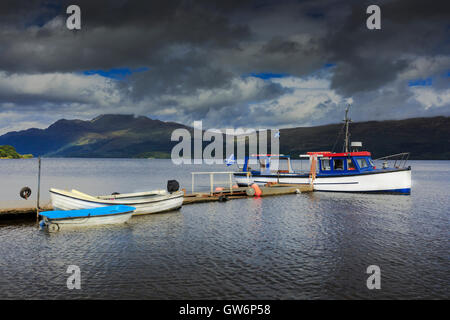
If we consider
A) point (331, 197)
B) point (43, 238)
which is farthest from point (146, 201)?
point (331, 197)

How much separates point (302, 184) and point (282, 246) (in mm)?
33961

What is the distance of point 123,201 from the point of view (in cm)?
2958

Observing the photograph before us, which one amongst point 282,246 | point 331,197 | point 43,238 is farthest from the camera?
point 331,197

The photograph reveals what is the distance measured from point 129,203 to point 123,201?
22.4 inches

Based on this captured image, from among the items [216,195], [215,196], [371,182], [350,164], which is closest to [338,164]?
[350,164]

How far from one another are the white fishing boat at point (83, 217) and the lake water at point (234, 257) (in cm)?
93

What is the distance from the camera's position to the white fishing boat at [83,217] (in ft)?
82.6

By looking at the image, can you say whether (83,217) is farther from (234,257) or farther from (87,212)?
(234,257)

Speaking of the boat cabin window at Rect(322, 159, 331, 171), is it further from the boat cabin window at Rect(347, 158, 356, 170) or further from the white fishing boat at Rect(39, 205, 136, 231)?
the white fishing boat at Rect(39, 205, 136, 231)
